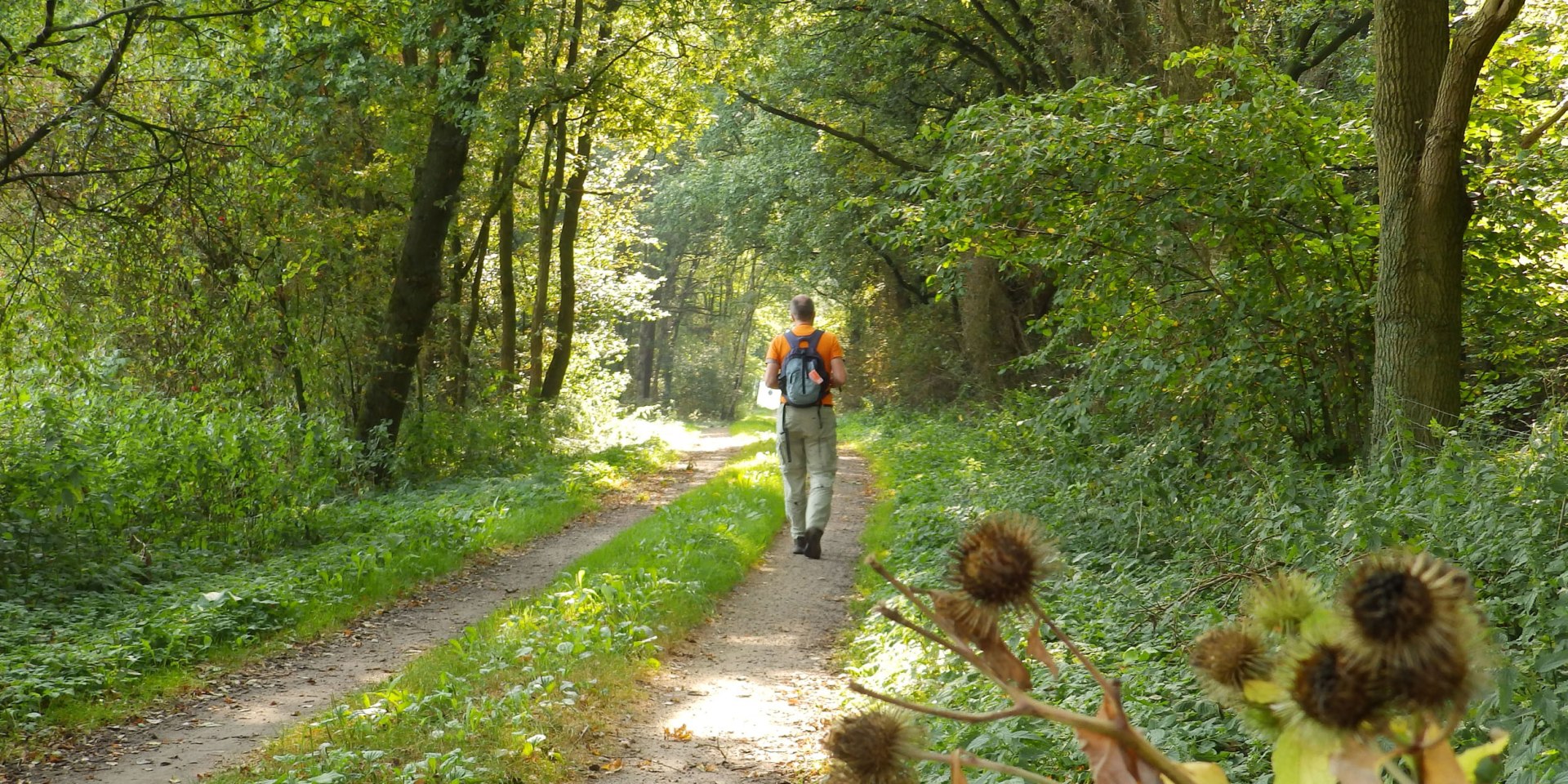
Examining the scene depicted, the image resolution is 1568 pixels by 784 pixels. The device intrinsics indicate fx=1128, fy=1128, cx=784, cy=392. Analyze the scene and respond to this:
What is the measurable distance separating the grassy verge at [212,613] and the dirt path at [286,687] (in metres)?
0.19

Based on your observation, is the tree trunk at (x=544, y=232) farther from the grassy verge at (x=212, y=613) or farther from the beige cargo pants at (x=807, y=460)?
the beige cargo pants at (x=807, y=460)

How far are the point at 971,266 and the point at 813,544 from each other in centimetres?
386

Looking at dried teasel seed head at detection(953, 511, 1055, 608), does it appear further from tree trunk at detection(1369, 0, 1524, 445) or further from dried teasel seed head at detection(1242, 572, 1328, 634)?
tree trunk at detection(1369, 0, 1524, 445)

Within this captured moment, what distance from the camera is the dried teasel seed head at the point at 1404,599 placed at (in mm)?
663

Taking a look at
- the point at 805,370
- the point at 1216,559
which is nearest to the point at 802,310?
the point at 805,370

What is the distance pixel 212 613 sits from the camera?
8344mm

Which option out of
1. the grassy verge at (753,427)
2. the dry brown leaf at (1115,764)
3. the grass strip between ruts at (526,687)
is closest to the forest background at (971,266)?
the grass strip between ruts at (526,687)

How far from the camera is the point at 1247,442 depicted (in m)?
8.48

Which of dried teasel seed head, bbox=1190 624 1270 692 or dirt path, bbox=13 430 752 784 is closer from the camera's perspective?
dried teasel seed head, bbox=1190 624 1270 692

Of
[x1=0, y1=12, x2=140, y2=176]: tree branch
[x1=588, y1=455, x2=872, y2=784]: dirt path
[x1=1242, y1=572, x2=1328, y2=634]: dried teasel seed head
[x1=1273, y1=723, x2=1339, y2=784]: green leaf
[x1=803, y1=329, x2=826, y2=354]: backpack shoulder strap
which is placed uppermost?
[x1=0, y1=12, x2=140, y2=176]: tree branch

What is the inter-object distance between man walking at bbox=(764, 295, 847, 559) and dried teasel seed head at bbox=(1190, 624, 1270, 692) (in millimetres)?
9550

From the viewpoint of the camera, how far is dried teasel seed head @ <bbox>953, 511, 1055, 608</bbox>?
0.97 m

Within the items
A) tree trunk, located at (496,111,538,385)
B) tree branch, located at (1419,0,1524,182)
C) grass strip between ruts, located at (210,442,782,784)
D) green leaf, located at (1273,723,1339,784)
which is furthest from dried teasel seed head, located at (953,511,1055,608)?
tree trunk, located at (496,111,538,385)

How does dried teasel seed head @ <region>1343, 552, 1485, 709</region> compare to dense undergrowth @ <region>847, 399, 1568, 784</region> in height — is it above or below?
above
